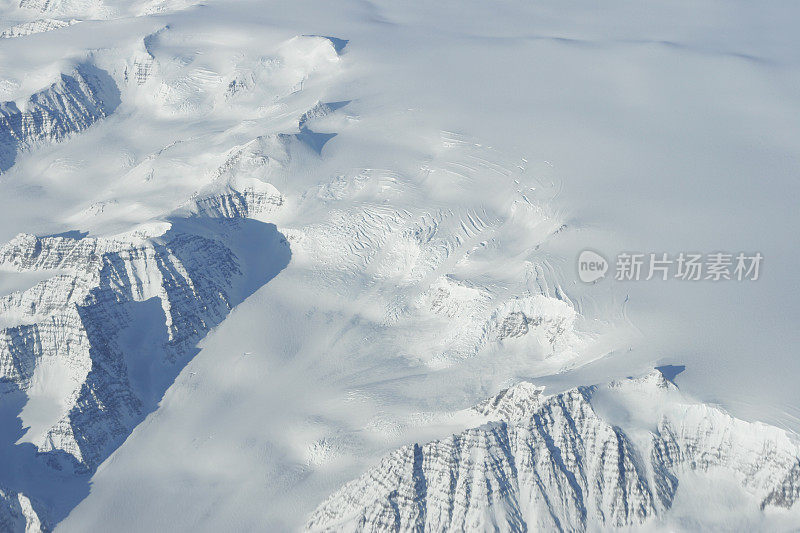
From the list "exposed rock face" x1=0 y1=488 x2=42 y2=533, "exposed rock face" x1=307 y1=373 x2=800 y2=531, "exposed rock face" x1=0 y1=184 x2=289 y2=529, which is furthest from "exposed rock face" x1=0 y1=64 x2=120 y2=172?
"exposed rock face" x1=307 y1=373 x2=800 y2=531

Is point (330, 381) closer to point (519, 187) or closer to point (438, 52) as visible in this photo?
point (519, 187)

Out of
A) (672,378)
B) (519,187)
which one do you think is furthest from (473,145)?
(672,378)

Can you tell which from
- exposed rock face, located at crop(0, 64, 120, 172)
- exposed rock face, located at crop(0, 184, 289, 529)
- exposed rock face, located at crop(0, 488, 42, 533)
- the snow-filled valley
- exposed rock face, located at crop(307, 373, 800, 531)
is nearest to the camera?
exposed rock face, located at crop(307, 373, 800, 531)

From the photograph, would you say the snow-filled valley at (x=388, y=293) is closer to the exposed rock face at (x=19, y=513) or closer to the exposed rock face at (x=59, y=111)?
the exposed rock face at (x=19, y=513)

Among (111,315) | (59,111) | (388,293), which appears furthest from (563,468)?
(59,111)

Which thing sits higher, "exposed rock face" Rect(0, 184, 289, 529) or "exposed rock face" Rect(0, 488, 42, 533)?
"exposed rock face" Rect(0, 184, 289, 529)

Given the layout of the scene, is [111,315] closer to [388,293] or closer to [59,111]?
[388,293]

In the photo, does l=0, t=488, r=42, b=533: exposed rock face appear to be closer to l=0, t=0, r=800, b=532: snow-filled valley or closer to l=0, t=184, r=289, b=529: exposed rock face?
l=0, t=0, r=800, b=532: snow-filled valley
